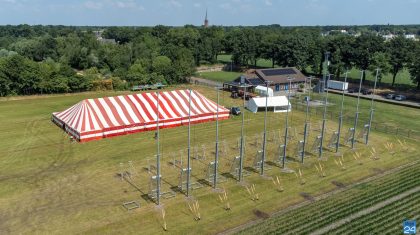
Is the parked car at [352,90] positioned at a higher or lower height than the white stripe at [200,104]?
lower

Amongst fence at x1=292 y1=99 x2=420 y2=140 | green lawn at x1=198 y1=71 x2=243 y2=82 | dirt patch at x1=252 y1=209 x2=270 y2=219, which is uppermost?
green lawn at x1=198 y1=71 x2=243 y2=82

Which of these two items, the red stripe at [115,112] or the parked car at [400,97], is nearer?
the red stripe at [115,112]

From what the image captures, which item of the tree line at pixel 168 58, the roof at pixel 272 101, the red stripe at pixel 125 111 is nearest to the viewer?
the red stripe at pixel 125 111

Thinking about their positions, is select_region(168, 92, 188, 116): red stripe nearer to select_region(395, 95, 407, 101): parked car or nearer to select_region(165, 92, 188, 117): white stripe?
select_region(165, 92, 188, 117): white stripe

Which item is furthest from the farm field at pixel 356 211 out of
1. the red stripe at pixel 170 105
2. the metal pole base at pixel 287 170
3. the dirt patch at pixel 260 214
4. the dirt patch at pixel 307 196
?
the red stripe at pixel 170 105

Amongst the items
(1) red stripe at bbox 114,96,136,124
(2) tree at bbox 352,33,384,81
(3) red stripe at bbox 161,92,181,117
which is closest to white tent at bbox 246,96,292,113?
(3) red stripe at bbox 161,92,181,117

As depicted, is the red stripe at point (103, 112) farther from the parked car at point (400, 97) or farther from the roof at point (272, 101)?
the parked car at point (400, 97)

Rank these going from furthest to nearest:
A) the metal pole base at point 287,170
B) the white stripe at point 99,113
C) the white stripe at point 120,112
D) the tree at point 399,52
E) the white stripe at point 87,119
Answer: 1. the tree at point 399,52
2. the white stripe at point 120,112
3. the white stripe at point 99,113
4. the white stripe at point 87,119
5. the metal pole base at point 287,170

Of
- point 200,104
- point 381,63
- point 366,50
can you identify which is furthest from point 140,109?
point 366,50

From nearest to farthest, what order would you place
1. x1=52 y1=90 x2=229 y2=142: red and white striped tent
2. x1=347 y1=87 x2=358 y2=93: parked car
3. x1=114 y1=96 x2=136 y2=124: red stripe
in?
x1=52 y1=90 x2=229 y2=142: red and white striped tent < x1=114 y1=96 x2=136 y2=124: red stripe < x1=347 y1=87 x2=358 y2=93: parked car
